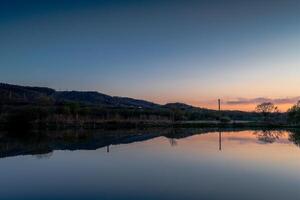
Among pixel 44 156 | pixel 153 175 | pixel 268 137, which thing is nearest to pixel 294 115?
pixel 268 137

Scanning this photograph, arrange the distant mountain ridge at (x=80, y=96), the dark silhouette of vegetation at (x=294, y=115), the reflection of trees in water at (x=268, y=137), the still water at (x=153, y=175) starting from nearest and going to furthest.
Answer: the still water at (x=153, y=175)
the reflection of trees in water at (x=268, y=137)
the dark silhouette of vegetation at (x=294, y=115)
the distant mountain ridge at (x=80, y=96)

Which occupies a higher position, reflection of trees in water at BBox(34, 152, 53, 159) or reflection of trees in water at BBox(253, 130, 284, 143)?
reflection of trees in water at BBox(253, 130, 284, 143)

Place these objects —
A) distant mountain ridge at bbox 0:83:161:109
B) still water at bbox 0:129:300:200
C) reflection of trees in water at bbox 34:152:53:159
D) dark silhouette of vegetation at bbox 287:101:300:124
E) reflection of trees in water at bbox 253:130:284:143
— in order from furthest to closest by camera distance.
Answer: distant mountain ridge at bbox 0:83:161:109
dark silhouette of vegetation at bbox 287:101:300:124
reflection of trees in water at bbox 253:130:284:143
reflection of trees in water at bbox 34:152:53:159
still water at bbox 0:129:300:200

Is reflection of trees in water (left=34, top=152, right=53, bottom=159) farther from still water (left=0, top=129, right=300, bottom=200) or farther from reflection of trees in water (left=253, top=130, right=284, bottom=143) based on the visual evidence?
reflection of trees in water (left=253, top=130, right=284, bottom=143)

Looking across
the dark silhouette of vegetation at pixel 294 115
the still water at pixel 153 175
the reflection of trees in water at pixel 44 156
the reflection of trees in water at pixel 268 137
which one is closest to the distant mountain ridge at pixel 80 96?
the dark silhouette of vegetation at pixel 294 115

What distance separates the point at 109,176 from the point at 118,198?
115 inches

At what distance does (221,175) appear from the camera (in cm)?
1159

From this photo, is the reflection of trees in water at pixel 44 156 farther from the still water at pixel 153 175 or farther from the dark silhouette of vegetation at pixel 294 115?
the dark silhouette of vegetation at pixel 294 115

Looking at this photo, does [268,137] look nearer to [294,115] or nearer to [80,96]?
[294,115]

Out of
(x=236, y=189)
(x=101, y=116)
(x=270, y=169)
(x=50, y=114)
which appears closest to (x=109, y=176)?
(x=236, y=189)

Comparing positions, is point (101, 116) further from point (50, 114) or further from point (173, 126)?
point (173, 126)

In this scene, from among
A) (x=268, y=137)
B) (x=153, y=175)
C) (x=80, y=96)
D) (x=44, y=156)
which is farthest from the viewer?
(x=80, y=96)

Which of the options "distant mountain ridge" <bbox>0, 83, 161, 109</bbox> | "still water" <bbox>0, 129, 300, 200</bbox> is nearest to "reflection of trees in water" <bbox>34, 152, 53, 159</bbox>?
"still water" <bbox>0, 129, 300, 200</bbox>

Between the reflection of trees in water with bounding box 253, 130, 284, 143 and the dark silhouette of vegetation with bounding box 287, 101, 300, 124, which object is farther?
the dark silhouette of vegetation with bounding box 287, 101, 300, 124
